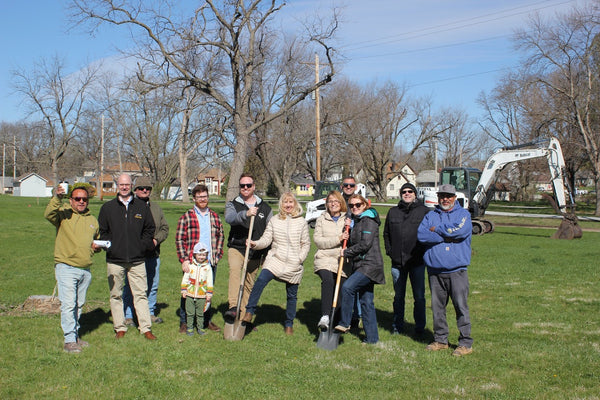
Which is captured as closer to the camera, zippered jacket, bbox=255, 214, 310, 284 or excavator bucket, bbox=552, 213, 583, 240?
zippered jacket, bbox=255, 214, 310, 284

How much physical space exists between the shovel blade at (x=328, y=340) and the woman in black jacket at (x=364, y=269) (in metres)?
0.15

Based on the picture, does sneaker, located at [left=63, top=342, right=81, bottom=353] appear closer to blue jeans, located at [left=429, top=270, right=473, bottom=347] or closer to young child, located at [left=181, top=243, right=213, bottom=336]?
young child, located at [left=181, top=243, right=213, bottom=336]

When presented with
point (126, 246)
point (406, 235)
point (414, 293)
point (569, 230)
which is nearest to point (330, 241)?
point (406, 235)

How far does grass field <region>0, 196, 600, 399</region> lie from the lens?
517 centimetres

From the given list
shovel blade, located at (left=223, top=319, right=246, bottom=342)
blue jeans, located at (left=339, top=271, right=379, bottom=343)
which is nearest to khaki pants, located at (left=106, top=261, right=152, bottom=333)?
shovel blade, located at (left=223, top=319, right=246, bottom=342)

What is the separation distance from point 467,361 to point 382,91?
56864 millimetres

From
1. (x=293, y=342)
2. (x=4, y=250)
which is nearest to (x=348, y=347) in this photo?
(x=293, y=342)

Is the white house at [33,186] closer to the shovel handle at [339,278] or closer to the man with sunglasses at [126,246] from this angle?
the man with sunglasses at [126,246]

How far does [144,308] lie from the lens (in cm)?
694

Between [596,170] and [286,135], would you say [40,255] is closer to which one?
[286,135]

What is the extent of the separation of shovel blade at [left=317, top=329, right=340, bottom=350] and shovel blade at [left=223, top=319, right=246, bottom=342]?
1.02 metres

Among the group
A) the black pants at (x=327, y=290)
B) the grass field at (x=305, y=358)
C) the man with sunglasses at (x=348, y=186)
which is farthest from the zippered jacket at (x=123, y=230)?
the man with sunglasses at (x=348, y=186)

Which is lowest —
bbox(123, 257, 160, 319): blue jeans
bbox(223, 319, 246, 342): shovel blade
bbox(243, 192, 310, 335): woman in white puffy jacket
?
bbox(223, 319, 246, 342): shovel blade

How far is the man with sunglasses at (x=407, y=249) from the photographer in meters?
7.05
